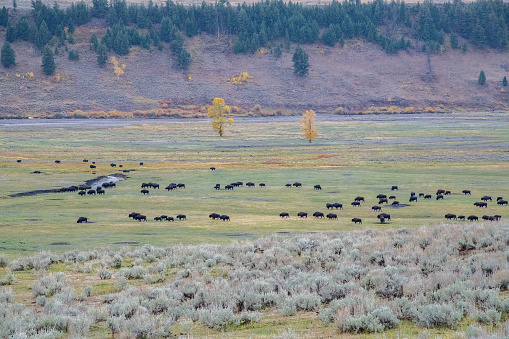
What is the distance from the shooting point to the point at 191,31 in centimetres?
18462

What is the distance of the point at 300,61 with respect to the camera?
539 feet

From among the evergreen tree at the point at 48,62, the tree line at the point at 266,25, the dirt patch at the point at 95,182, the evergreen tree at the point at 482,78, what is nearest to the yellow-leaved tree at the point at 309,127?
the dirt patch at the point at 95,182

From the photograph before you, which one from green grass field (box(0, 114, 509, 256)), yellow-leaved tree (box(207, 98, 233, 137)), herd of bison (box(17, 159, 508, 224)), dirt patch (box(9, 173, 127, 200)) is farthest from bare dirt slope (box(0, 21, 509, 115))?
herd of bison (box(17, 159, 508, 224))

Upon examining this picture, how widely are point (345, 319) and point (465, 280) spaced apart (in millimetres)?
3814

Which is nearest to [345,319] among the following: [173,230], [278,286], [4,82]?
[278,286]

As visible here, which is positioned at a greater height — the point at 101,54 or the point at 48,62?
the point at 101,54

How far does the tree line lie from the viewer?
6855 inches

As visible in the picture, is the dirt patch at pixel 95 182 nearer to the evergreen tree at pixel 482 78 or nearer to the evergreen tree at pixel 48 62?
the evergreen tree at pixel 48 62

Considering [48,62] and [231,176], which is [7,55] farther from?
[231,176]

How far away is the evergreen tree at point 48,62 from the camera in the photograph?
484 feet

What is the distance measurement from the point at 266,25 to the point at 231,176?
5795 inches

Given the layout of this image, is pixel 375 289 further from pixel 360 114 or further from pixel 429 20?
pixel 429 20

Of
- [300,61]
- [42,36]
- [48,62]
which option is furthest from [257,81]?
[42,36]

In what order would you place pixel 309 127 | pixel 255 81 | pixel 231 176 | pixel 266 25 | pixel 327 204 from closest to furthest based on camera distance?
pixel 327 204 → pixel 231 176 → pixel 309 127 → pixel 255 81 → pixel 266 25
